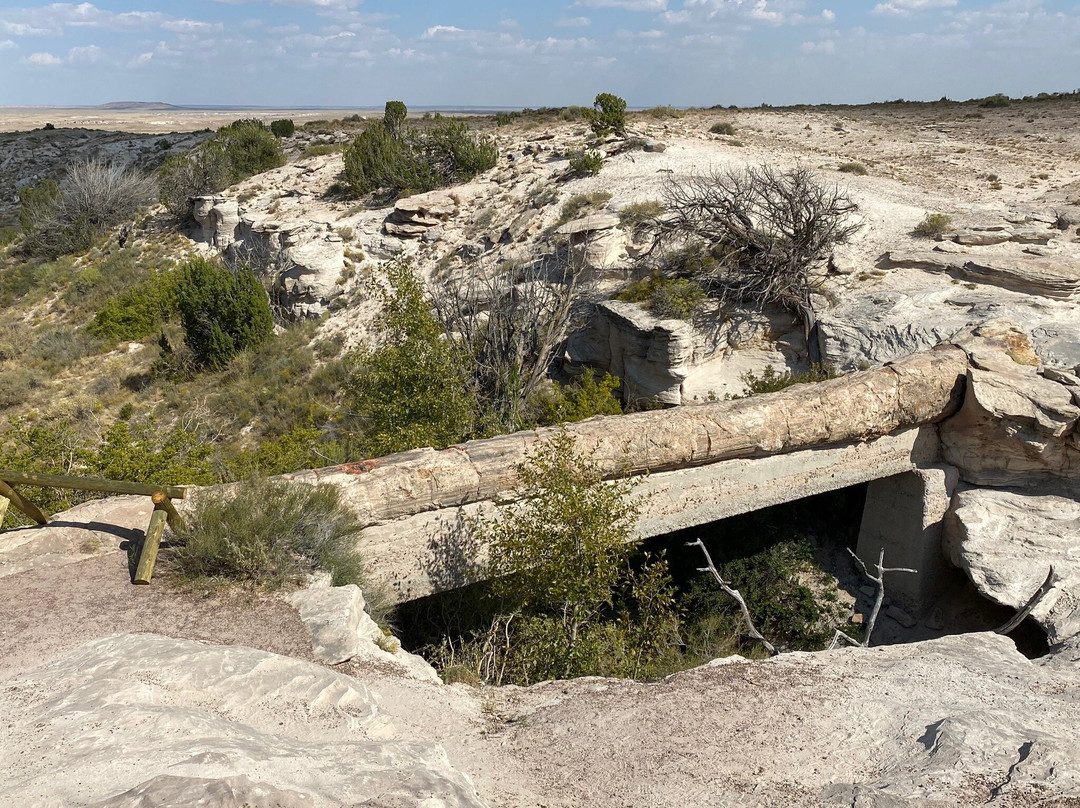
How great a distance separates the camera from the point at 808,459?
28.2 ft

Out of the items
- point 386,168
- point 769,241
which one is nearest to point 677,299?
point 769,241

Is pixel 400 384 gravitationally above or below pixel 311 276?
below

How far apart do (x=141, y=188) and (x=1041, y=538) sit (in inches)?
1172

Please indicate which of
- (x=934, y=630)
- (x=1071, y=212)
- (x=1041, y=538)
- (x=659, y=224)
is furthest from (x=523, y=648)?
(x=1071, y=212)

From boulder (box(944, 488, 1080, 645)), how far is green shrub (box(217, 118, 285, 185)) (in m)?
25.6

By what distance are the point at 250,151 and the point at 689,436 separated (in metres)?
25.2

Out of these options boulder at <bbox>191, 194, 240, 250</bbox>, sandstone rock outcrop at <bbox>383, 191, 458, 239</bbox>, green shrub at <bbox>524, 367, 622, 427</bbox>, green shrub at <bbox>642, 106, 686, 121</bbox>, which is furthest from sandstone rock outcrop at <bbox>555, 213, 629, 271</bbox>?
green shrub at <bbox>642, 106, 686, 121</bbox>

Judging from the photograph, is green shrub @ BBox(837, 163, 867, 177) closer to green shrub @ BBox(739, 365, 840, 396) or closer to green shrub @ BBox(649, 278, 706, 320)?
green shrub @ BBox(649, 278, 706, 320)

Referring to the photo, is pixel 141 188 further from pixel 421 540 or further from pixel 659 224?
pixel 421 540

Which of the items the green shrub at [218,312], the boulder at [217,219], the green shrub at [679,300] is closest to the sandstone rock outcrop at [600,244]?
the green shrub at [679,300]

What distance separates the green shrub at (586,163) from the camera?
792 inches

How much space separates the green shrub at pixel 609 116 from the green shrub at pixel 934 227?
35.9 feet

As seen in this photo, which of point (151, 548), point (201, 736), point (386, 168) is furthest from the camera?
point (386, 168)

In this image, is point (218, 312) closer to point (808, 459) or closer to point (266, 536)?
point (266, 536)
